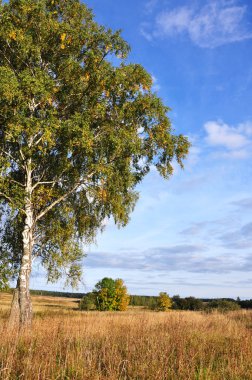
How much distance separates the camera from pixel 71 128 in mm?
17312

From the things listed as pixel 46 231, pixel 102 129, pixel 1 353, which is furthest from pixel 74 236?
pixel 1 353

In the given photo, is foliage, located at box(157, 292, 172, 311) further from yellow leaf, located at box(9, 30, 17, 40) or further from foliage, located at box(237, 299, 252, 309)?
yellow leaf, located at box(9, 30, 17, 40)

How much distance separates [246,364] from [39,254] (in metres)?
15.1

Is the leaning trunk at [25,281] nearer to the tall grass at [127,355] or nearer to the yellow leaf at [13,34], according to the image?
the tall grass at [127,355]

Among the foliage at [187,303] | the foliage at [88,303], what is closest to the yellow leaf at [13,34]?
the foliage at [187,303]

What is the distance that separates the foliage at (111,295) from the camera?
7946 cm

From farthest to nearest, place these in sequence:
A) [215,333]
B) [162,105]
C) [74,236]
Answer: [74,236] < [162,105] < [215,333]

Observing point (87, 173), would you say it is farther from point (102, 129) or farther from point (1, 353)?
point (1, 353)

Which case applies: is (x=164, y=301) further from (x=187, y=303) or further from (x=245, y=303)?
(x=245, y=303)

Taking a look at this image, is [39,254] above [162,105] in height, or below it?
below

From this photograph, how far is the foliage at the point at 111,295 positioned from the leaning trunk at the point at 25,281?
61.7 m

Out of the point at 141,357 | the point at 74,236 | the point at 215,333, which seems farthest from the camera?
the point at 74,236

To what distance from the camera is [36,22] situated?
19281mm

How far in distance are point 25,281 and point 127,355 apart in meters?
10.1
